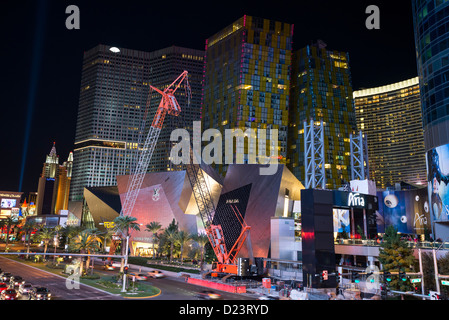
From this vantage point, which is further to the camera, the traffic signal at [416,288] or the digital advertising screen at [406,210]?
the digital advertising screen at [406,210]

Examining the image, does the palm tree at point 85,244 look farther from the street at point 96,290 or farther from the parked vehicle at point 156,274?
the parked vehicle at point 156,274

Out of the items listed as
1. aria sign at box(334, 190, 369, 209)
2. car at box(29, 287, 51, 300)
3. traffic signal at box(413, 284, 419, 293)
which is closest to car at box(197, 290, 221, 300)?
car at box(29, 287, 51, 300)

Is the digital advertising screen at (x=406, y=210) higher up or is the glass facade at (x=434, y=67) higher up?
the glass facade at (x=434, y=67)

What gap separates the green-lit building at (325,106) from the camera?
489ft

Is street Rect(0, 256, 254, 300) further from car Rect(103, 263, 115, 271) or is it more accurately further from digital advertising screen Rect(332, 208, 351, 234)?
digital advertising screen Rect(332, 208, 351, 234)

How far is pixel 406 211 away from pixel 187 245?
56.9m

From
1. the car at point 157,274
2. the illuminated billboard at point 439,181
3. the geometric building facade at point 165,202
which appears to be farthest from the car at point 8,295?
the illuminated billboard at point 439,181

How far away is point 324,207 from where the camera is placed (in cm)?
4738

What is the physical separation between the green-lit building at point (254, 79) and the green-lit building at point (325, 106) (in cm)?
1009

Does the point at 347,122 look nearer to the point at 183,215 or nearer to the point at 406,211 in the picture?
the point at 406,211

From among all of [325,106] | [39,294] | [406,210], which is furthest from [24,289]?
[325,106]

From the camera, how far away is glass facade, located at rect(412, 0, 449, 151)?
5988cm
